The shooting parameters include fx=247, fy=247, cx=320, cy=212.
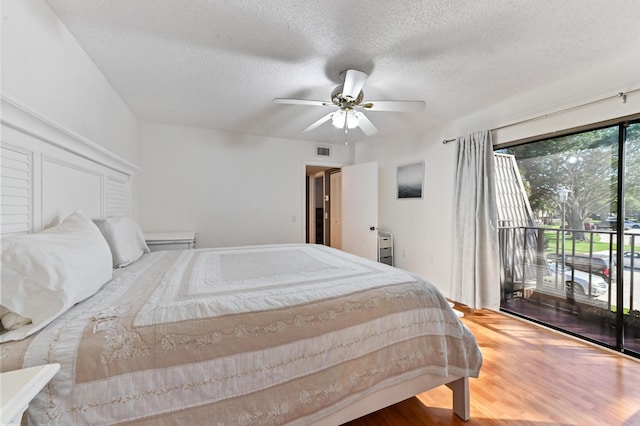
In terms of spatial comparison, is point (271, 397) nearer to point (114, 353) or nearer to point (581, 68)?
point (114, 353)

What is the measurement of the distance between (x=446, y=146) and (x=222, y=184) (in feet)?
10.6

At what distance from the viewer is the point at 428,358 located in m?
1.37

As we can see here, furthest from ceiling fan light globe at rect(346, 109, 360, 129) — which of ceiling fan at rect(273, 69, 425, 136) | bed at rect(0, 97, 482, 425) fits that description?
bed at rect(0, 97, 482, 425)

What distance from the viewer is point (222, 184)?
12.1 ft

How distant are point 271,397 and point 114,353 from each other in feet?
1.97

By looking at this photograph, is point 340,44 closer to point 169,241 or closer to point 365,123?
point 365,123

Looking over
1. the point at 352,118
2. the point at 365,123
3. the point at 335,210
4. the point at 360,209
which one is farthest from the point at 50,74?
the point at 335,210

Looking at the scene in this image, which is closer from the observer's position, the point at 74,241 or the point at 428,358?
the point at 74,241

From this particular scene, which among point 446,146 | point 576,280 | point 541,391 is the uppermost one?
point 446,146

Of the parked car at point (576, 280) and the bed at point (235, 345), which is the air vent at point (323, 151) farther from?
the parked car at point (576, 280)

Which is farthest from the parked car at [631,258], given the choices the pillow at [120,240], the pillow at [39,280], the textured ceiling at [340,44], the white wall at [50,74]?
the white wall at [50,74]

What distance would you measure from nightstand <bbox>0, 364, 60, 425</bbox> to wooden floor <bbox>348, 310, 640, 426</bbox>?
143 centimetres

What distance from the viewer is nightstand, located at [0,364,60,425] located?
1.77ft

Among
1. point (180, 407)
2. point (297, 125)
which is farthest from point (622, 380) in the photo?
point (297, 125)
